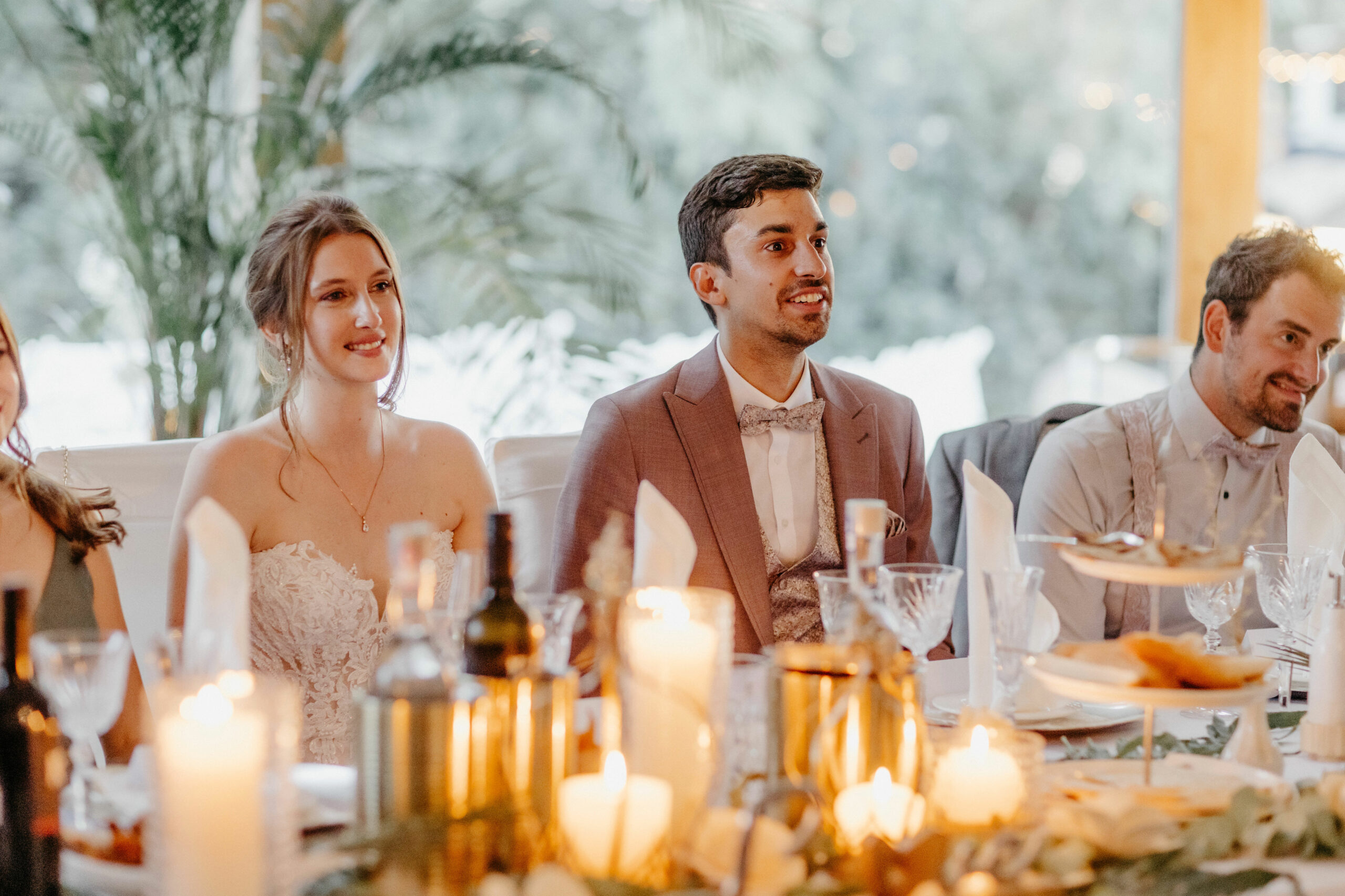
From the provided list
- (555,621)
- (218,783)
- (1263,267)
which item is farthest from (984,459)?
(218,783)

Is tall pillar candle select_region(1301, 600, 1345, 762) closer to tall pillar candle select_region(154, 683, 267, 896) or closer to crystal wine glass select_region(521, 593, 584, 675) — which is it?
crystal wine glass select_region(521, 593, 584, 675)

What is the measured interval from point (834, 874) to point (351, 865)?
0.38 m

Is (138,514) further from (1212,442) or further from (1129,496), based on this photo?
(1212,442)

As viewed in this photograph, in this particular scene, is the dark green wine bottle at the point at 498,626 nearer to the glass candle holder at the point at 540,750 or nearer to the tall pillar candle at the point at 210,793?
the glass candle holder at the point at 540,750

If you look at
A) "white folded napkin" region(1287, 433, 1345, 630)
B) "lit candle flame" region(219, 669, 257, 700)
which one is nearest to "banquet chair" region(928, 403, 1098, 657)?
"white folded napkin" region(1287, 433, 1345, 630)

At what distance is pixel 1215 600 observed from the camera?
6.12ft

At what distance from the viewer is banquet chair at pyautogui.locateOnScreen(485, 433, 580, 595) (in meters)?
2.50

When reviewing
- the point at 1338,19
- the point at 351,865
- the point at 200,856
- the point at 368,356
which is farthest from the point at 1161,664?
the point at 1338,19

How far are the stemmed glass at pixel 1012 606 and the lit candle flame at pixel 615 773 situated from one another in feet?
1.89

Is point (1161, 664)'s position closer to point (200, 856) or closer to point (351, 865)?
point (351, 865)

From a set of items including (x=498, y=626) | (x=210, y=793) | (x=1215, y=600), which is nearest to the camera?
(x=210, y=793)

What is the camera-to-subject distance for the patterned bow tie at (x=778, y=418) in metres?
2.55

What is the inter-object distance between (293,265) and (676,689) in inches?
61.2

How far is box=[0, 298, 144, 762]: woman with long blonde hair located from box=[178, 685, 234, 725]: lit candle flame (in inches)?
42.1
